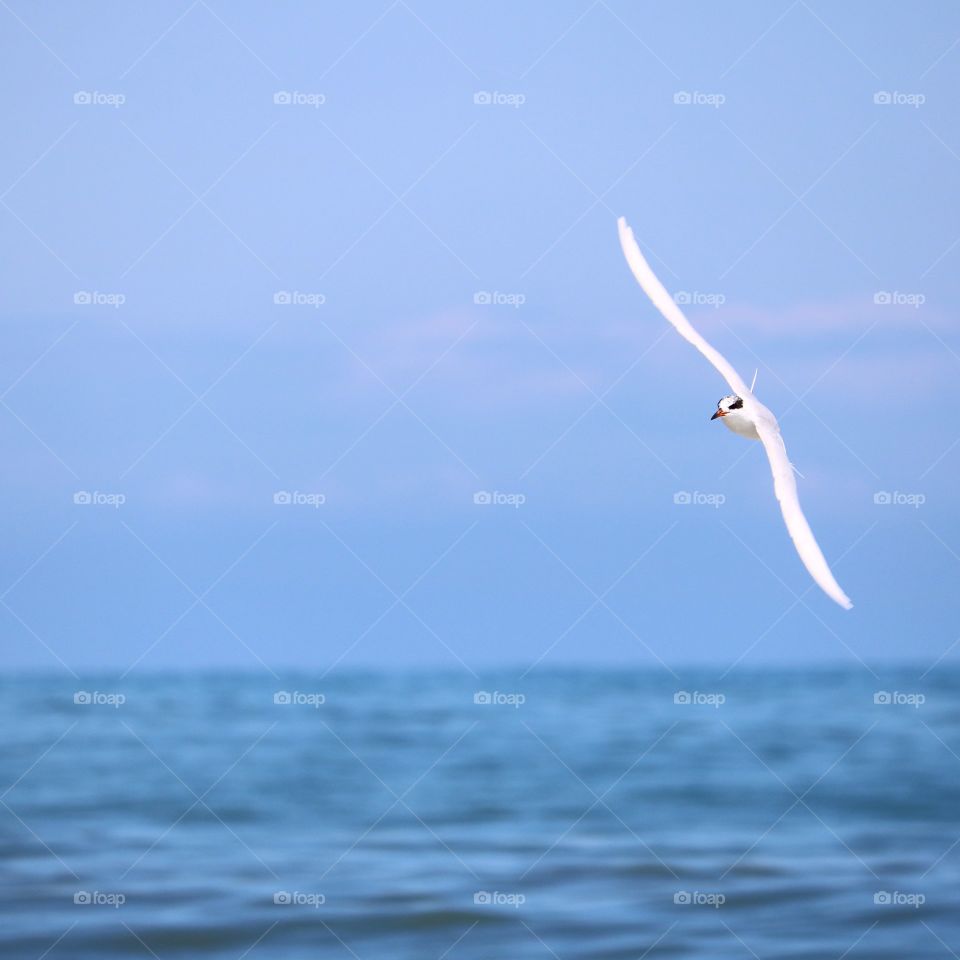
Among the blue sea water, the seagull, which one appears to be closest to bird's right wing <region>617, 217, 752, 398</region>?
the seagull

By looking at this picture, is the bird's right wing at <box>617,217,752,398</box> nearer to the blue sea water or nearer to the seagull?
the seagull

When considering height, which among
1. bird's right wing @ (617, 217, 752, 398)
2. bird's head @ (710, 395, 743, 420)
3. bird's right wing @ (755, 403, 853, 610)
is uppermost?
bird's right wing @ (617, 217, 752, 398)

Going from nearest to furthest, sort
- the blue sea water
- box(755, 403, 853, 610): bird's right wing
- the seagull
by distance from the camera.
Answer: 1. box(755, 403, 853, 610): bird's right wing
2. the seagull
3. the blue sea water

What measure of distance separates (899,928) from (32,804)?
401 inches

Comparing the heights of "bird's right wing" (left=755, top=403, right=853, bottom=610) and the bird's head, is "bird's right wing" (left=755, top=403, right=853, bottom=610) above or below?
below

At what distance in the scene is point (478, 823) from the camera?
57.9 ft

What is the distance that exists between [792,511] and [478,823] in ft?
35.5

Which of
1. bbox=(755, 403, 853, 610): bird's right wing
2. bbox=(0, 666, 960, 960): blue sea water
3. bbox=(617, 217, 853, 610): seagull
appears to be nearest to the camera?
bbox=(755, 403, 853, 610): bird's right wing

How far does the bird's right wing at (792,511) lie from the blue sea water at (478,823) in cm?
511

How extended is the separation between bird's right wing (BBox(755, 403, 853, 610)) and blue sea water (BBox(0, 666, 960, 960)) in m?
5.11

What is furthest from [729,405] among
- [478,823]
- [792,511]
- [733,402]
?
[478,823]

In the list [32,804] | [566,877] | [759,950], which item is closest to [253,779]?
[32,804]

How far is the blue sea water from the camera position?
1227 cm

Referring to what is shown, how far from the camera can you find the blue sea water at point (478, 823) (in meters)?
12.3
